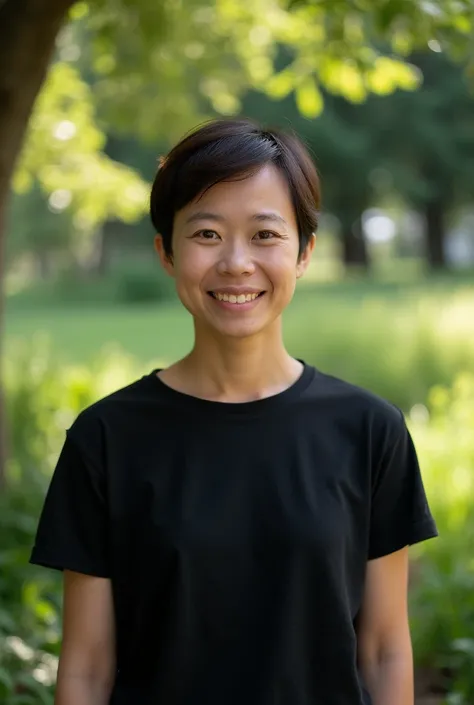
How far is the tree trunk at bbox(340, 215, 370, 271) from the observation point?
107 feet

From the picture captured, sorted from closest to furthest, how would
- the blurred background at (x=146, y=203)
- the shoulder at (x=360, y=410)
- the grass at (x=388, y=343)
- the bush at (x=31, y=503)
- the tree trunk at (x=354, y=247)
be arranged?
the shoulder at (x=360, y=410), the bush at (x=31, y=503), the blurred background at (x=146, y=203), the grass at (x=388, y=343), the tree trunk at (x=354, y=247)

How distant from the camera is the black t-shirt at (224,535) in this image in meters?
1.71

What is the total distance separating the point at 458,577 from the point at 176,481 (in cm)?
277

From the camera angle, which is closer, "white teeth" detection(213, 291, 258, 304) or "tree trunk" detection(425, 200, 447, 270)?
"white teeth" detection(213, 291, 258, 304)

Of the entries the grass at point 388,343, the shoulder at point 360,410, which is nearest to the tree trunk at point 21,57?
the shoulder at point 360,410

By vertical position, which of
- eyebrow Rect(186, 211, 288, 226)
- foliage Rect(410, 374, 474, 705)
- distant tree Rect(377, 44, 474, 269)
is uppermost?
distant tree Rect(377, 44, 474, 269)

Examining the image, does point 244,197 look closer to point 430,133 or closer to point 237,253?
point 237,253

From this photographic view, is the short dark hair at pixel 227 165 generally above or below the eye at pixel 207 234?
above

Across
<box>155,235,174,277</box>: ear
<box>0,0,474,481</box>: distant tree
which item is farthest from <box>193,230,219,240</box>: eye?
<box>0,0,474,481</box>: distant tree

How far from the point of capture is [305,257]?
1916 millimetres

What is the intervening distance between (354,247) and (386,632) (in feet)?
105

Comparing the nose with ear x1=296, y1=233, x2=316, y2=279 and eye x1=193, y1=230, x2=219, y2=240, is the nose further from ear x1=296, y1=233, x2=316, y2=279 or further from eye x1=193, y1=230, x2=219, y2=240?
ear x1=296, y1=233, x2=316, y2=279

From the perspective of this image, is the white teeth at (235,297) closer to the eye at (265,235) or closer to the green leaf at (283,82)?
the eye at (265,235)

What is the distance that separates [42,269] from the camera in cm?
5266
